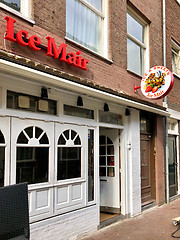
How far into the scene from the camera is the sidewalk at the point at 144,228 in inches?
218

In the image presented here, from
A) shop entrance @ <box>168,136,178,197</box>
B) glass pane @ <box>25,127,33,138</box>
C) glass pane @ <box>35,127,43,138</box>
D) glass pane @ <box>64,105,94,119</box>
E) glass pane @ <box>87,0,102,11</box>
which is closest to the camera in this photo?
glass pane @ <box>25,127,33,138</box>

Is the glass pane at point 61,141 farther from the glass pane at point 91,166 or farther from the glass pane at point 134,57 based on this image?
the glass pane at point 134,57

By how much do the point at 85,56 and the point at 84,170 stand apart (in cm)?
246

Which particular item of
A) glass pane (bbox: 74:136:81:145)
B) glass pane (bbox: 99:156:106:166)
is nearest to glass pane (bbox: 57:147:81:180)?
glass pane (bbox: 74:136:81:145)

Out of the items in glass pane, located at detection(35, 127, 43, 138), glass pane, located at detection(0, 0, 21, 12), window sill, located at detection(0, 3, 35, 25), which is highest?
glass pane, located at detection(0, 0, 21, 12)

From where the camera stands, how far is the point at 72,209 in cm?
530

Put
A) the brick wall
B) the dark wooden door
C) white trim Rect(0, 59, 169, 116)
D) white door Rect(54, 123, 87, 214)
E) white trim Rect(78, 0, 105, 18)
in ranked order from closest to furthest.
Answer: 1. white trim Rect(0, 59, 169, 116)
2. white door Rect(54, 123, 87, 214)
3. white trim Rect(78, 0, 105, 18)
4. the dark wooden door
5. the brick wall

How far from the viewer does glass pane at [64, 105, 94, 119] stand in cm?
544

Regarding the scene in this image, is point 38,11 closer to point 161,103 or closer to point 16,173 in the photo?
point 16,173

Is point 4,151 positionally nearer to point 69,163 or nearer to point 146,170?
point 69,163

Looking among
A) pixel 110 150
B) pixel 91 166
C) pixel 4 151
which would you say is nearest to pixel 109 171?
pixel 110 150

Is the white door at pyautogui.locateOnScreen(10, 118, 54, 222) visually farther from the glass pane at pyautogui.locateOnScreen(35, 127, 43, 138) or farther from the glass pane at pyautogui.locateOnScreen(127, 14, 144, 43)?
the glass pane at pyautogui.locateOnScreen(127, 14, 144, 43)

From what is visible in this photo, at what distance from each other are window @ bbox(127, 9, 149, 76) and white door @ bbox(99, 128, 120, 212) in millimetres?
2074

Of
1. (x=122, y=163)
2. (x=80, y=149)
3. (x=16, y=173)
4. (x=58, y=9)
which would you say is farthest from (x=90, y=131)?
(x=58, y=9)
